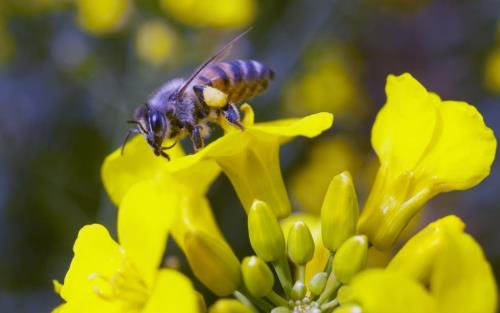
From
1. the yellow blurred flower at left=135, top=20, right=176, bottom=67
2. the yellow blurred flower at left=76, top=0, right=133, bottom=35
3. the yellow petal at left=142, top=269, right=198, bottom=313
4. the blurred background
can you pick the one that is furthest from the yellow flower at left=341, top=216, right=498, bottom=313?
the yellow blurred flower at left=76, top=0, right=133, bottom=35

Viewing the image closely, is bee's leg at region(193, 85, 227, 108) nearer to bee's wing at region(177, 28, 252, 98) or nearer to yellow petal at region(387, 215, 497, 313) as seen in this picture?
bee's wing at region(177, 28, 252, 98)

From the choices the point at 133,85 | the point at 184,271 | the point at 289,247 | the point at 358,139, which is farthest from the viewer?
the point at 358,139

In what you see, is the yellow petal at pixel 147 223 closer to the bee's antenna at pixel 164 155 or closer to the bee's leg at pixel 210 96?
the bee's antenna at pixel 164 155

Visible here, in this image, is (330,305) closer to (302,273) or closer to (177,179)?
(302,273)

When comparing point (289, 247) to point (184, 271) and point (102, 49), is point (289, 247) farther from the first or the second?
point (102, 49)

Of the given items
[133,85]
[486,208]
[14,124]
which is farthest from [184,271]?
[486,208]

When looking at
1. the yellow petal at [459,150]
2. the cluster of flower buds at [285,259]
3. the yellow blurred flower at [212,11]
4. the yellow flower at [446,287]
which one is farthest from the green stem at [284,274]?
the yellow blurred flower at [212,11]
